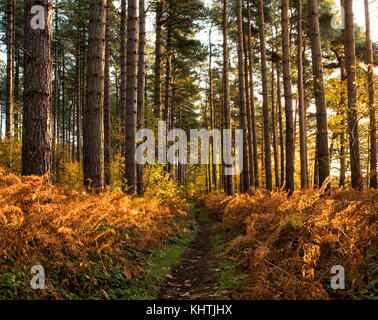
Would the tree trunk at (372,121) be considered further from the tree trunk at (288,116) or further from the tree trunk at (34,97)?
the tree trunk at (34,97)

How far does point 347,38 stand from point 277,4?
12190 mm

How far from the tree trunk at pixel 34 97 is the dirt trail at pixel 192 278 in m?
3.35

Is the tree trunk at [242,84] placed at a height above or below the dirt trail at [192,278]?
above

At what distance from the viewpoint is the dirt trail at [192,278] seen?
411cm

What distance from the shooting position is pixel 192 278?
498cm

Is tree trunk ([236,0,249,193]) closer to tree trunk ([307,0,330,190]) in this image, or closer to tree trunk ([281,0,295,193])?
tree trunk ([281,0,295,193])

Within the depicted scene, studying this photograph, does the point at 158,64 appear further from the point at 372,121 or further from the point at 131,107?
the point at 372,121

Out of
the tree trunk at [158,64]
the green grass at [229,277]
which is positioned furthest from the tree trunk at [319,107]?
the tree trunk at [158,64]

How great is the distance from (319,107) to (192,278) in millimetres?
7177

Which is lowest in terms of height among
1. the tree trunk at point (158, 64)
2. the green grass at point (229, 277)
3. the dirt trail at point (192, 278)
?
the dirt trail at point (192, 278)

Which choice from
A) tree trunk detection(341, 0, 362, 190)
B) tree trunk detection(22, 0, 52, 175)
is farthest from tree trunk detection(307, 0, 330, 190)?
tree trunk detection(22, 0, 52, 175)
